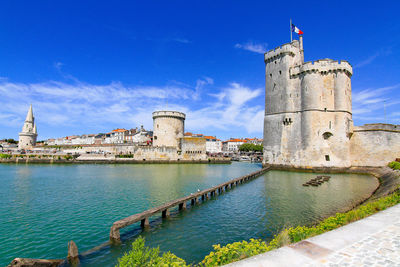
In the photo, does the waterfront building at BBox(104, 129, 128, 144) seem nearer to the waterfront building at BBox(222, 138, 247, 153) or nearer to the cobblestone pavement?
the waterfront building at BBox(222, 138, 247, 153)

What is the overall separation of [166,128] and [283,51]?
91.2 ft

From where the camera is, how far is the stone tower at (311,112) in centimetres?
2939

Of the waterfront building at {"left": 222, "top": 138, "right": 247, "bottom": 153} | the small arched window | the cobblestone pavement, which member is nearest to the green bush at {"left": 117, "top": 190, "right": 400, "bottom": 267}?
the cobblestone pavement

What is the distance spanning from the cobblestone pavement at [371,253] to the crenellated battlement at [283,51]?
104ft

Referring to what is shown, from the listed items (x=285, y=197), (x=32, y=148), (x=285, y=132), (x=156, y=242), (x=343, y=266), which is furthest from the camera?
(x=32, y=148)

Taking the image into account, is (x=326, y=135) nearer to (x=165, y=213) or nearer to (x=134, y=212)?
(x=165, y=213)

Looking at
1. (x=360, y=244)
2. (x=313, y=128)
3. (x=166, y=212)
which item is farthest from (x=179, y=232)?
(x=313, y=128)

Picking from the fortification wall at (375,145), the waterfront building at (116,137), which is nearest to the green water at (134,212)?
the fortification wall at (375,145)

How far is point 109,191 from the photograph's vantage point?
15.8 m

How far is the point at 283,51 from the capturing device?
31.9 m

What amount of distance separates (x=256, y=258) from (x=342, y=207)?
1036cm

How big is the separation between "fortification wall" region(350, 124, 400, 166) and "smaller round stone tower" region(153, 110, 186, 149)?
32.0 m

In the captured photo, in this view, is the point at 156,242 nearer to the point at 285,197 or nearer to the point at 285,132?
the point at 285,197

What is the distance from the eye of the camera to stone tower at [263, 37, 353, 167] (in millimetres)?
29391
